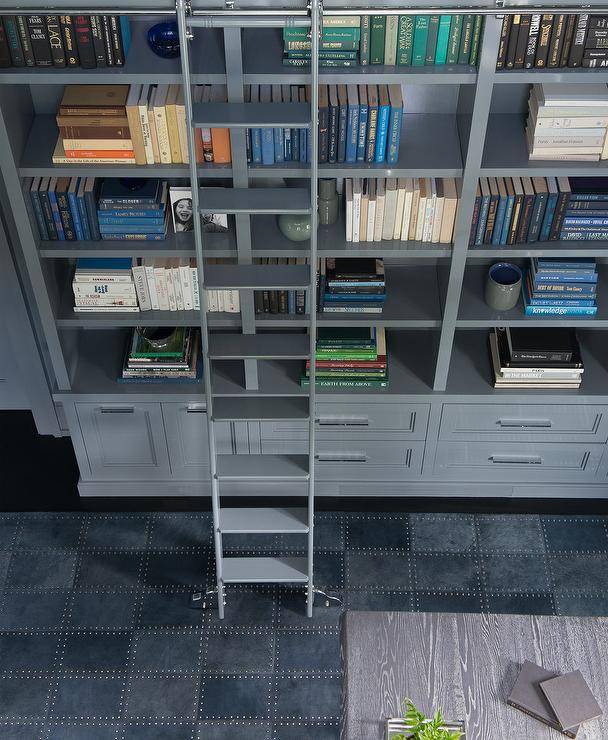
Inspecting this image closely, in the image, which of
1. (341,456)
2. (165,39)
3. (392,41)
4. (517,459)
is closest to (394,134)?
(392,41)

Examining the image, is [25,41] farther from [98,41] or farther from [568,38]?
[568,38]

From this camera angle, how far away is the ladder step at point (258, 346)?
136 inches

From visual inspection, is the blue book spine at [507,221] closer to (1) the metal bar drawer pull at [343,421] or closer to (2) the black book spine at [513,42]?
(2) the black book spine at [513,42]

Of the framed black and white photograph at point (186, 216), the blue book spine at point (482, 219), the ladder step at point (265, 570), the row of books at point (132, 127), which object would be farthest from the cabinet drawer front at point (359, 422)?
the row of books at point (132, 127)

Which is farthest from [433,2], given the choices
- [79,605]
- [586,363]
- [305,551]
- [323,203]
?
[79,605]

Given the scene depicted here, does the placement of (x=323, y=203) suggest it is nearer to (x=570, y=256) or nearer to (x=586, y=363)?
(x=570, y=256)

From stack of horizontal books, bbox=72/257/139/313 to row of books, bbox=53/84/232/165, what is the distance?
0.52 m

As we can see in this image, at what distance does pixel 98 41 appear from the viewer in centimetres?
299

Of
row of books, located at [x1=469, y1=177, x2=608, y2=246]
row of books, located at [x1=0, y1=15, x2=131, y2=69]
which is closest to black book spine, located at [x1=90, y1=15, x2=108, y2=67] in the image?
row of books, located at [x1=0, y1=15, x2=131, y2=69]

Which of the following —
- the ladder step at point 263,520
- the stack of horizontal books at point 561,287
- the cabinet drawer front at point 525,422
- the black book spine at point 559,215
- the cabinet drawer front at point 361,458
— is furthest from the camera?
the cabinet drawer front at point 361,458

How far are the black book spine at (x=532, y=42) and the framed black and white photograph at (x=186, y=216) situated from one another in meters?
1.19

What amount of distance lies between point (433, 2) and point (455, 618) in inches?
74.8

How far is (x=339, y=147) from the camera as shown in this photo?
3293 mm

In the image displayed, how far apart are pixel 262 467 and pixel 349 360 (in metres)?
0.60
